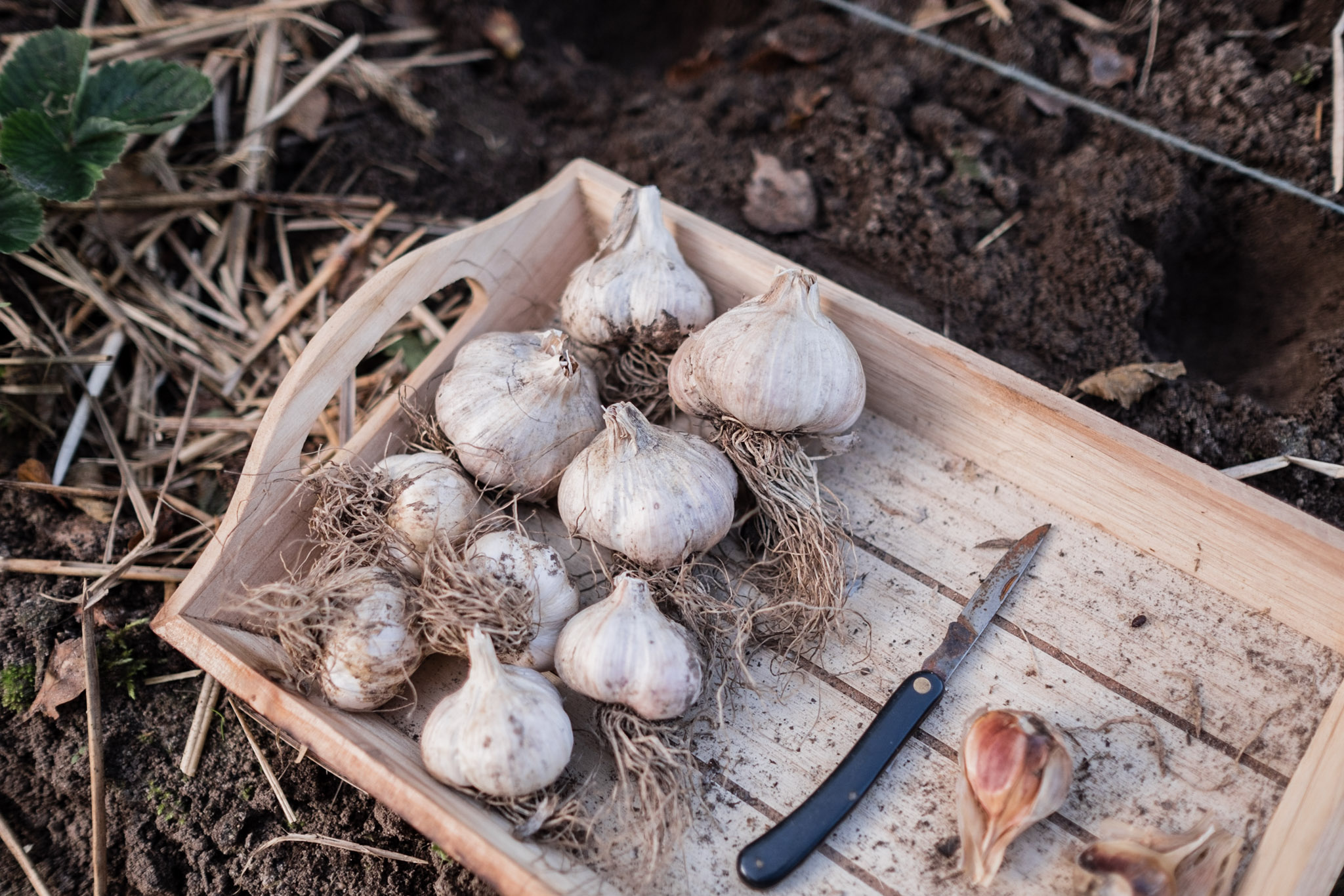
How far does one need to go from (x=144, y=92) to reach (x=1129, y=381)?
7.81ft

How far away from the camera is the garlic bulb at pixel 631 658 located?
1.40 m

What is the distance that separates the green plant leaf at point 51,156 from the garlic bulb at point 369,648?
47.1 inches

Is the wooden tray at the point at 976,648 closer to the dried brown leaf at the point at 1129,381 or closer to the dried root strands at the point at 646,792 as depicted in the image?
the dried root strands at the point at 646,792

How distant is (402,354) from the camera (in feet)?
7.23

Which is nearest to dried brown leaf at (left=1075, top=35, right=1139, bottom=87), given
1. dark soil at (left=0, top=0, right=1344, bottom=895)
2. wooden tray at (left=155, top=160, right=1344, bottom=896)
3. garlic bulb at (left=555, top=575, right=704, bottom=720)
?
dark soil at (left=0, top=0, right=1344, bottom=895)

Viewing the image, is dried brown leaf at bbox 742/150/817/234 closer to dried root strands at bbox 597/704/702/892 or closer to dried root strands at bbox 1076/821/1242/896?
dried root strands at bbox 597/704/702/892

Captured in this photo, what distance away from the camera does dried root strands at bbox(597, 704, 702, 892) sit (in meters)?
1.41

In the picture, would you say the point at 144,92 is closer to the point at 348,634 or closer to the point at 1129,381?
the point at 348,634

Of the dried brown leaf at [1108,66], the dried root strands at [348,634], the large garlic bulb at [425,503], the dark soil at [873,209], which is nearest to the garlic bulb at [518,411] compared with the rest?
the large garlic bulb at [425,503]

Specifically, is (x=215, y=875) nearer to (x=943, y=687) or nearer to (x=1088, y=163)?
(x=943, y=687)

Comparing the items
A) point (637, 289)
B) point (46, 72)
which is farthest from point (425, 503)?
point (46, 72)

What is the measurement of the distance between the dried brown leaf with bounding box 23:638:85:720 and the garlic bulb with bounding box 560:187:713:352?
1.17 metres

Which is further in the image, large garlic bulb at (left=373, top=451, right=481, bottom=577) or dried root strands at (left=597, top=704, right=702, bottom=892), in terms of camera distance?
large garlic bulb at (left=373, top=451, right=481, bottom=577)

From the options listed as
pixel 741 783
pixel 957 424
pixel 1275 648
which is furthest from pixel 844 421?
pixel 1275 648
